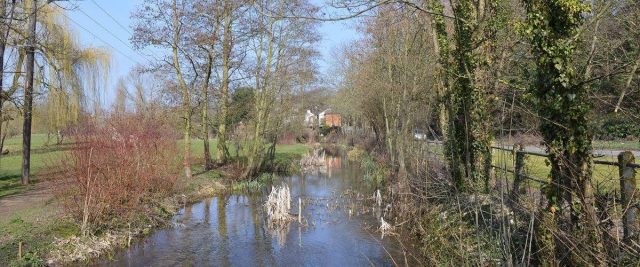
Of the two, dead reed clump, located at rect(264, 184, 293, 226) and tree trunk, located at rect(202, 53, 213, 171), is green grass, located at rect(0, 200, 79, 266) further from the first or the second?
tree trunk, located at rect(202, 53, 213, 171)

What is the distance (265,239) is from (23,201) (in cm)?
705

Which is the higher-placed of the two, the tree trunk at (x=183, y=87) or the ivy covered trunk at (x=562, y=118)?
the tree trunk at (x=183, y=87)

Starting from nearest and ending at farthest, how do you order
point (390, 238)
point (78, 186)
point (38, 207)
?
point (78, 186) < point (390, 238) < point (38, 207)

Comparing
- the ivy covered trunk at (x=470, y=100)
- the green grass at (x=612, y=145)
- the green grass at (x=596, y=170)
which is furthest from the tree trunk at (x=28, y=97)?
the green grass at (x=612, y=145)

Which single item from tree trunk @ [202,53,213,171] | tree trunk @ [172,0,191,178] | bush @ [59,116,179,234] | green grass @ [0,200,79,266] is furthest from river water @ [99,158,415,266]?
tree trunk @ [202,53,213,171]

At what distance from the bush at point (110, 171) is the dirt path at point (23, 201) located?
1.40 m

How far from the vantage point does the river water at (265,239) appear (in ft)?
33.6

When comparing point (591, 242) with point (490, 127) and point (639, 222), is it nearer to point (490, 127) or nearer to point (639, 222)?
point (639, 222)

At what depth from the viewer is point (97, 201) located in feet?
35.1

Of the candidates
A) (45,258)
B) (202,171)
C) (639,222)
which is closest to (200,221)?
(45,258)

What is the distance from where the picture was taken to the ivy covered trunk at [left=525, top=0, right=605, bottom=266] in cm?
529

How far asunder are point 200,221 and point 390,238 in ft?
18.3

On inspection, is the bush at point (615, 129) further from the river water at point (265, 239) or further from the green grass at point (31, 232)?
the green grass at point (31, 232)

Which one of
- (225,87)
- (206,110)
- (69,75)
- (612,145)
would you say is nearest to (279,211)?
(612,145)
